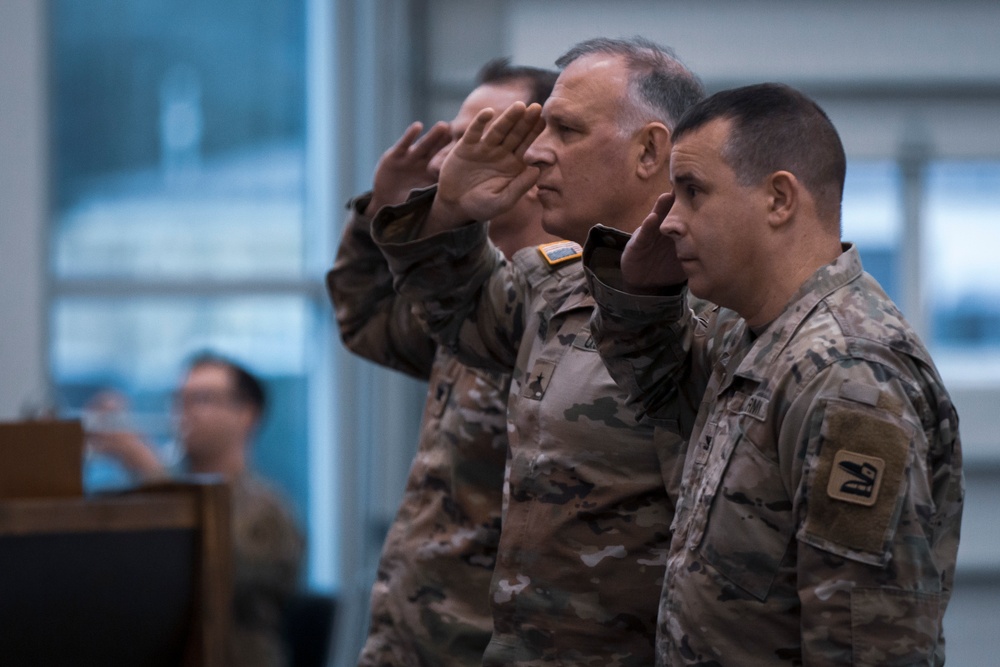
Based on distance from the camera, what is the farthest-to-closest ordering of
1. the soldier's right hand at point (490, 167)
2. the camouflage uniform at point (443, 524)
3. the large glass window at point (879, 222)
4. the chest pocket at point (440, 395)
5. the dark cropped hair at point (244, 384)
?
the large glass window at point (879, 222)
the dark cropped hair at point (244, 384)
the chest pocket at point (440, 395)
the camouflage uniform at point (443, 524)
the soldier's right hand at point (490, 167)

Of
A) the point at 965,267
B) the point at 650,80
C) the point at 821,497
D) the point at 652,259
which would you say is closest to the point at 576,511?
the point at 652,259

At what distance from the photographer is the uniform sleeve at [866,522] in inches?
43.8

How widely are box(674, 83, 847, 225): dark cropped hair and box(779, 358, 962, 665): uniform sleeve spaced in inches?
8.5

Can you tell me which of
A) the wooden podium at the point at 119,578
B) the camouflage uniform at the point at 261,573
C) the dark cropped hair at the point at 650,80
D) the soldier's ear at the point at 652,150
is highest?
the dark cropped hair at the point at 650,80

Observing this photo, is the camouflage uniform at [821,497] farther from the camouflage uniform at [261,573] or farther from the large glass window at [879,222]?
the large glass window at [879,222]

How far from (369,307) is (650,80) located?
2.44ft

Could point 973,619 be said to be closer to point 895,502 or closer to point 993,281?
point 993,281

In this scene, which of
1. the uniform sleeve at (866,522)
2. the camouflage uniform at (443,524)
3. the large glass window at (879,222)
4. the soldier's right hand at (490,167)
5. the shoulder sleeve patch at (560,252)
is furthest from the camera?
the large glass window at (879,222)

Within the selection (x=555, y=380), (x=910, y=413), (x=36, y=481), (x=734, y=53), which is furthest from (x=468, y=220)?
(x=734, y=53)

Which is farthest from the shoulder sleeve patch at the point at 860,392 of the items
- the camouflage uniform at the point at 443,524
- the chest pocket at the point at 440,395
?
the chest pocket at the point at 440,395

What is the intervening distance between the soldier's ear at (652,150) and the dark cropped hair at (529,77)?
508 millimetres

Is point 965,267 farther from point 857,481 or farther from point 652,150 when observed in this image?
point 857,481

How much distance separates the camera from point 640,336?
4.68ft

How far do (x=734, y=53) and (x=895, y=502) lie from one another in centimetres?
352
